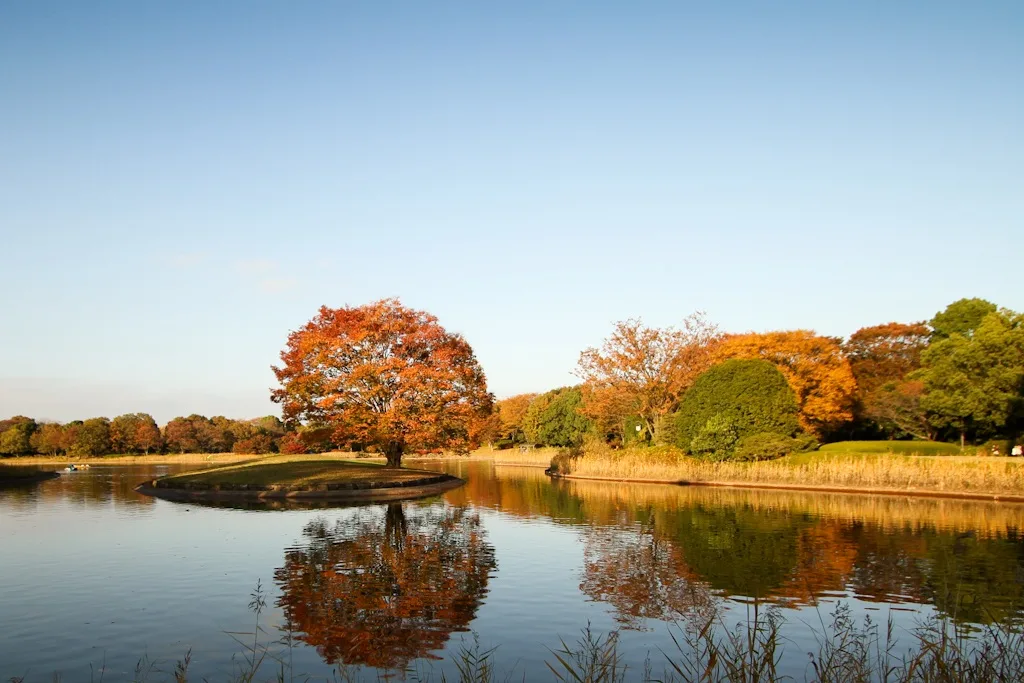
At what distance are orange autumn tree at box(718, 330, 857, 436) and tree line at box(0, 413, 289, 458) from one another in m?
82.8

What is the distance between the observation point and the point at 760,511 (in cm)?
3578

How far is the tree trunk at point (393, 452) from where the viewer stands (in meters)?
58.7

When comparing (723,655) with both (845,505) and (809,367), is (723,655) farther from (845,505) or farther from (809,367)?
(809,367)

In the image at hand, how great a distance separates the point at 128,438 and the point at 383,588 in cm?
13378

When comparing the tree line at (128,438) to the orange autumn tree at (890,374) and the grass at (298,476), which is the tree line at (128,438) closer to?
the grass at (298,476)

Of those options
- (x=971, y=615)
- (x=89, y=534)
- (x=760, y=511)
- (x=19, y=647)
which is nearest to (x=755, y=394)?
(x=760, y=511)

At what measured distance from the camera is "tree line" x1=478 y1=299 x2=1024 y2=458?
5662 cm

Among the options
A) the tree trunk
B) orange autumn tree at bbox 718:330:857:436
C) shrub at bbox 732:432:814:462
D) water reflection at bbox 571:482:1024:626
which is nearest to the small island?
the tree trunk

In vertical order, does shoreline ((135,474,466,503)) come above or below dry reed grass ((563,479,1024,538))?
above

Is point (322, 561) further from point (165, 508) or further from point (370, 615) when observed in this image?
point (165, 508)

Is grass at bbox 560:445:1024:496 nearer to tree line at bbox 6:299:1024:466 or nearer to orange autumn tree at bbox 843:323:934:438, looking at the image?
tree line at bbox 6:299:1024:466

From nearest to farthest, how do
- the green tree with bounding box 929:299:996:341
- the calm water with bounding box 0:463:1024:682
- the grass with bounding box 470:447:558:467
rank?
the calm water with bounding box 0:463:1024:682
the green tree with bounding box 929:299:996:341
the grass with bounding box 470:447:558:467

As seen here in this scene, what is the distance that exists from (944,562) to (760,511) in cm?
1413

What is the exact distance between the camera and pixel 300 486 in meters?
48.2
